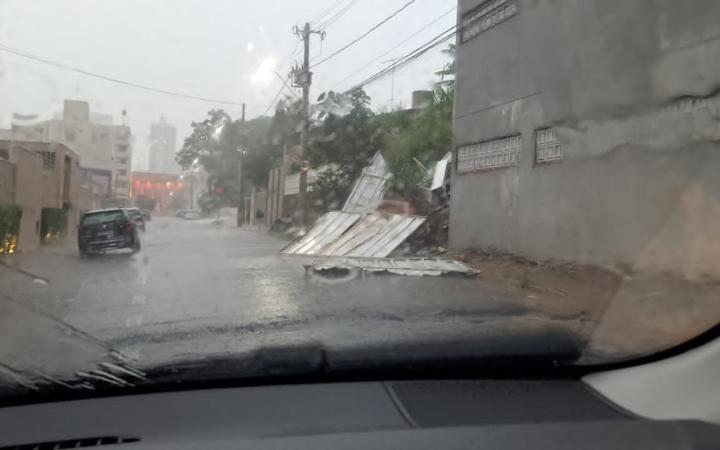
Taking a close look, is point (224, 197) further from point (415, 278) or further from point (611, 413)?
point (611, 413)

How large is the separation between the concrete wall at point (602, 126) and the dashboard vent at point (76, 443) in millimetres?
5988

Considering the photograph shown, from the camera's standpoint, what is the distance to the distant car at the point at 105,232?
14.1m

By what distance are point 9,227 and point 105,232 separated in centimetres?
540

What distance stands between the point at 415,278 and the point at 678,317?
486cm

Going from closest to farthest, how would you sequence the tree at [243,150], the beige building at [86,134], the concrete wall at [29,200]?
the beige building at [86,134], the concrete wall at [29,200], the tree at [243,150]

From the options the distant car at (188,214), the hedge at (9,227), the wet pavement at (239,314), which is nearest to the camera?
the wet pavement at (239,314)

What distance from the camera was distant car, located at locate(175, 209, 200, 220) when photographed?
3459 centimetres

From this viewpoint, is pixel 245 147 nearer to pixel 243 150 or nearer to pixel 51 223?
pixel 243 150

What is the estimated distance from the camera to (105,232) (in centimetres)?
1453

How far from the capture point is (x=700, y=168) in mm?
8883

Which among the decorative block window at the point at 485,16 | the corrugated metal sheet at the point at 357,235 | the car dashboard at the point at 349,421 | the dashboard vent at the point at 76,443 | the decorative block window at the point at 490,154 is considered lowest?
the dashboard vent at the point at 76,443

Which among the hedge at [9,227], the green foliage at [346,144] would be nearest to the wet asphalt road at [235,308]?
the hedge at [9,227]

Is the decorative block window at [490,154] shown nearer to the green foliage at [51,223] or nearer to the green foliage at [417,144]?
the green foliage at [417,144]

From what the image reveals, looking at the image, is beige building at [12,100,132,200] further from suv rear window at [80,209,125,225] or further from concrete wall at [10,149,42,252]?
suv rear window at [80,209,125,225]
